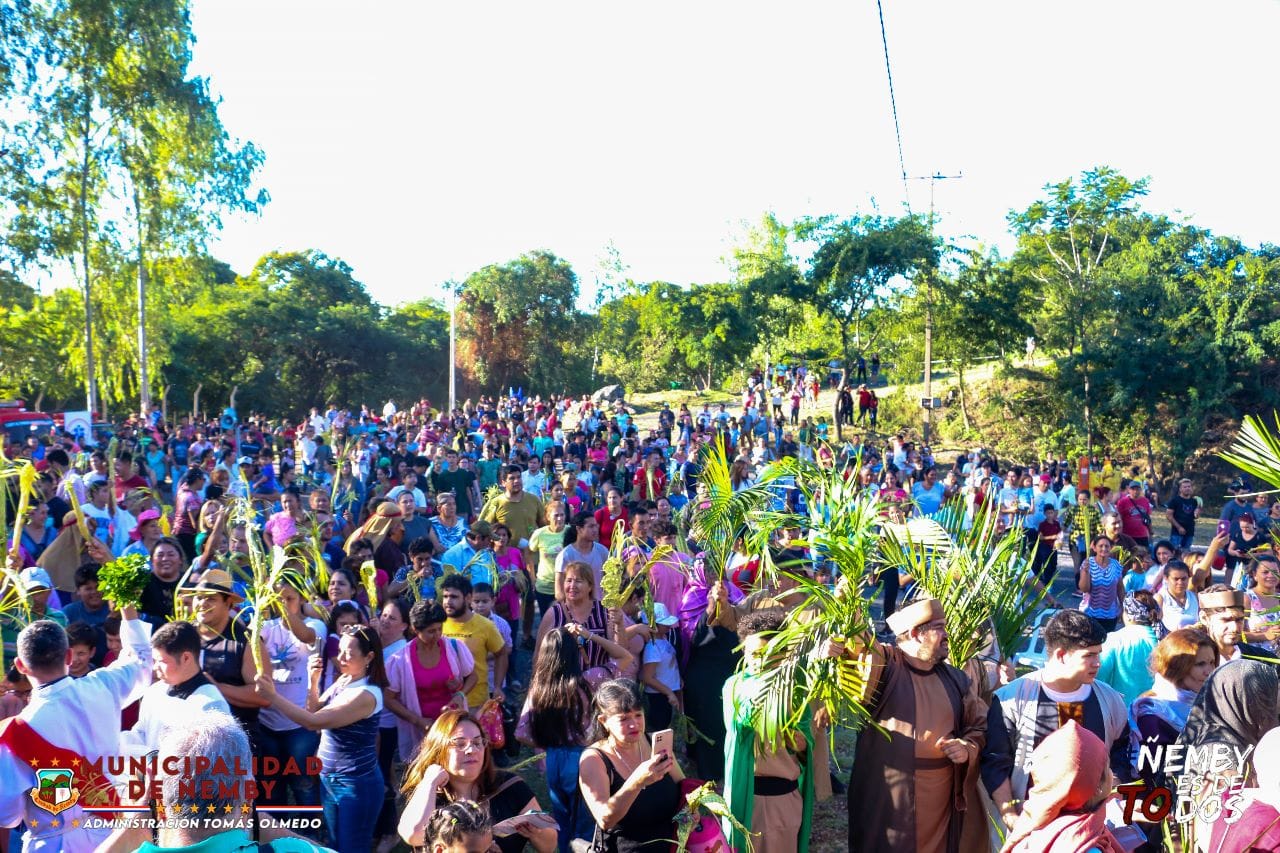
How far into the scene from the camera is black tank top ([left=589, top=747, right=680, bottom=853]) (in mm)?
3994

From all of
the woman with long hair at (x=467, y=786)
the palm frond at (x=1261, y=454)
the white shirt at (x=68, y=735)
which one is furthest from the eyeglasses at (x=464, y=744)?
the palm frond at (x=1261, y=454)

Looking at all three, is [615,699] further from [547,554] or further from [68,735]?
[547,554]

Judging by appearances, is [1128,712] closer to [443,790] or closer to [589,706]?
[589,706]

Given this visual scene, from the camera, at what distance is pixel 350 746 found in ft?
16.0

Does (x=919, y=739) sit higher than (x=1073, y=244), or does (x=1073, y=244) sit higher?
(x=1073, y=244)

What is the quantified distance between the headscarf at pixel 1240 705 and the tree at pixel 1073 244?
2510 centimetres

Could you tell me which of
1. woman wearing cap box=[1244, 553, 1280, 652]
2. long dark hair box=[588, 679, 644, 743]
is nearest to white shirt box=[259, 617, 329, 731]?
long dark hair box=[588, 679, 644, 743]

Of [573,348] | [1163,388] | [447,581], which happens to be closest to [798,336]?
[1163,388]

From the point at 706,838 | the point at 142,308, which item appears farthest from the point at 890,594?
the point at 142,308

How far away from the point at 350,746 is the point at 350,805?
10.9 inches

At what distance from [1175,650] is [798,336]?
2645cm

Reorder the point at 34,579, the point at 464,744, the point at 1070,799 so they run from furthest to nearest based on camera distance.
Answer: the point at 34,579 < the point at 464,744 < the point at 1070,799

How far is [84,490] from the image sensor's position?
31.5 feet

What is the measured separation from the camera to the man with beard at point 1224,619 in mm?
5289
